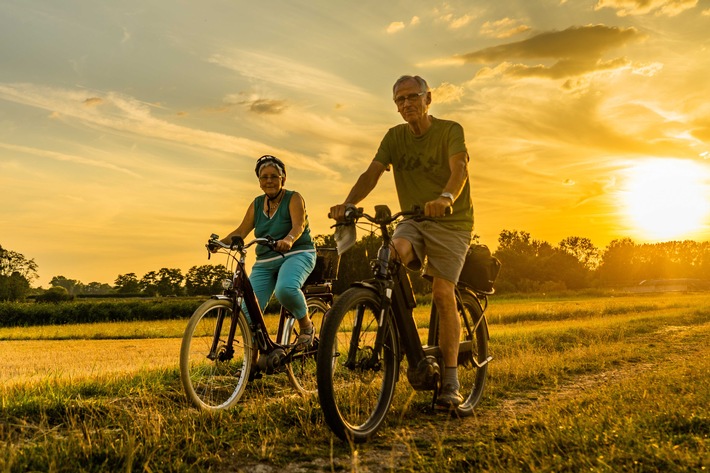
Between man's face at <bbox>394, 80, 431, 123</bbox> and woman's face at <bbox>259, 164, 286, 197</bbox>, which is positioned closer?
man's face at <bbox>394, 80, 431, 123</bbox>

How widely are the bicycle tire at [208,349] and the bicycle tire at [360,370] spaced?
1360mm

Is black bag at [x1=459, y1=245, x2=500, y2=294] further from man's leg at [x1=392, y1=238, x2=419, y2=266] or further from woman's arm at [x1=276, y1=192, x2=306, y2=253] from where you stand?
woman's arm at [x1=276, y1=192, x2=306, y2=253]

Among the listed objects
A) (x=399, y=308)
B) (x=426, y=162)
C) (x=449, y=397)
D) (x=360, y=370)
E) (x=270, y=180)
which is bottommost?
(x=449, y=397)

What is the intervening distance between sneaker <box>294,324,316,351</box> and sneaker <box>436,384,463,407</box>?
2.01 metres

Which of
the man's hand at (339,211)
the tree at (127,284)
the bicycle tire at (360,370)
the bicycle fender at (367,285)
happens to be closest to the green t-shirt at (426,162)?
the man's hand at (339,211)

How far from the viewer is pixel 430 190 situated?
5469 mm

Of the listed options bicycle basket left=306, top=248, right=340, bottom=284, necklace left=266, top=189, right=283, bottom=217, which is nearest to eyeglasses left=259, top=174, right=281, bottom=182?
necklace left=266, top=189, right=283, bottom=217

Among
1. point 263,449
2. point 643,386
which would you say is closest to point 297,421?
point 263,449

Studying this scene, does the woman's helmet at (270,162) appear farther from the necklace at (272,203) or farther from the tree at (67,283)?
the tree at (67,283)

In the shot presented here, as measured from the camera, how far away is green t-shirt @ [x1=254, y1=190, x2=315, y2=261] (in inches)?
273

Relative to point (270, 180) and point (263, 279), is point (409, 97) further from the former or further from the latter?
point (263, 279)

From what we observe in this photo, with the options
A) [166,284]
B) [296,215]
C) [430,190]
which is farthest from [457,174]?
[166,284]

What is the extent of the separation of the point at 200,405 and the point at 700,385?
5.19 meters

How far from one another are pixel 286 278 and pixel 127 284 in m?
71.7
